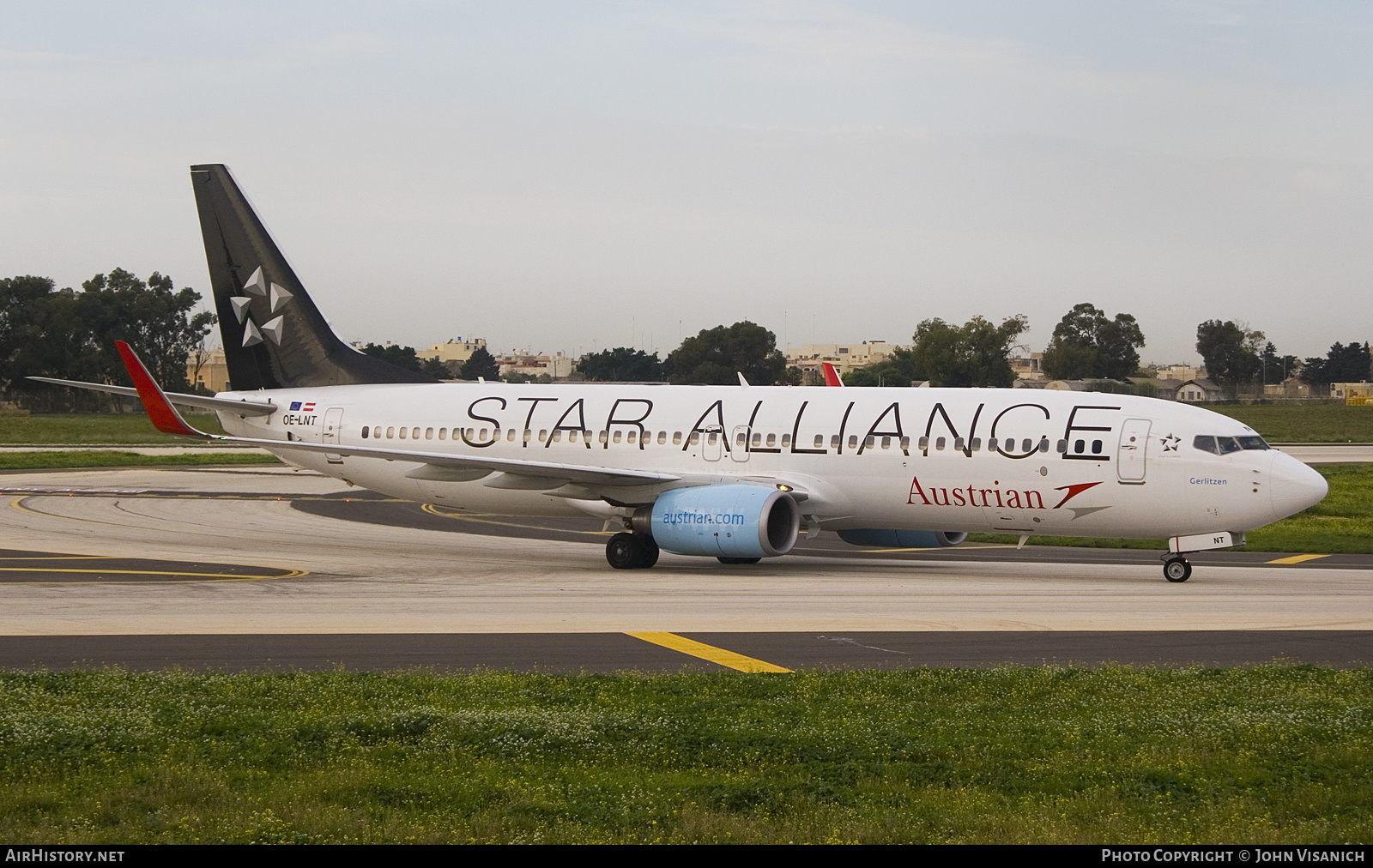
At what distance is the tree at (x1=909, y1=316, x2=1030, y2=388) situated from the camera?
11669cm

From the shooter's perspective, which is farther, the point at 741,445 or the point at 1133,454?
the point at 741,445

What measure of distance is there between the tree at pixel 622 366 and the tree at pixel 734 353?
407 inches

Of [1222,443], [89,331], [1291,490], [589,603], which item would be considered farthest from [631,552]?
[89,331]

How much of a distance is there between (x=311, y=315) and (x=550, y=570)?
10518 mm

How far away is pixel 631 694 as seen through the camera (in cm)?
1450

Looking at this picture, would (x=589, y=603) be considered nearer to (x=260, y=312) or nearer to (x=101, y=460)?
(x=260, y=312)

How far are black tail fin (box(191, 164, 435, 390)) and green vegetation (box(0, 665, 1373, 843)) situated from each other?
19900mm

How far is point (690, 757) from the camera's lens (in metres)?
→ 11.9

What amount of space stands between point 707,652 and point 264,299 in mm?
20187

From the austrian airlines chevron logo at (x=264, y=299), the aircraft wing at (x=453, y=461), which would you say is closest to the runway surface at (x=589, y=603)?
the aircraft wing at (x=453, y=461)

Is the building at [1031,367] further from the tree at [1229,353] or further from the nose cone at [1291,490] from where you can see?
the nose cone at [1291,490]

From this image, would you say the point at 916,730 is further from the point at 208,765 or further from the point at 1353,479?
the point at 1353,479

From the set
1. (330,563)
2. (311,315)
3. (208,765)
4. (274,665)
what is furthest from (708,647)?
(311,315)

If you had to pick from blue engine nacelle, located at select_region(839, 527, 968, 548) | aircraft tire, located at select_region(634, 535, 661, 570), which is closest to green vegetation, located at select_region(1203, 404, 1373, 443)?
blue engine nacelle, located at select_region(839, 527, 968, 548)
